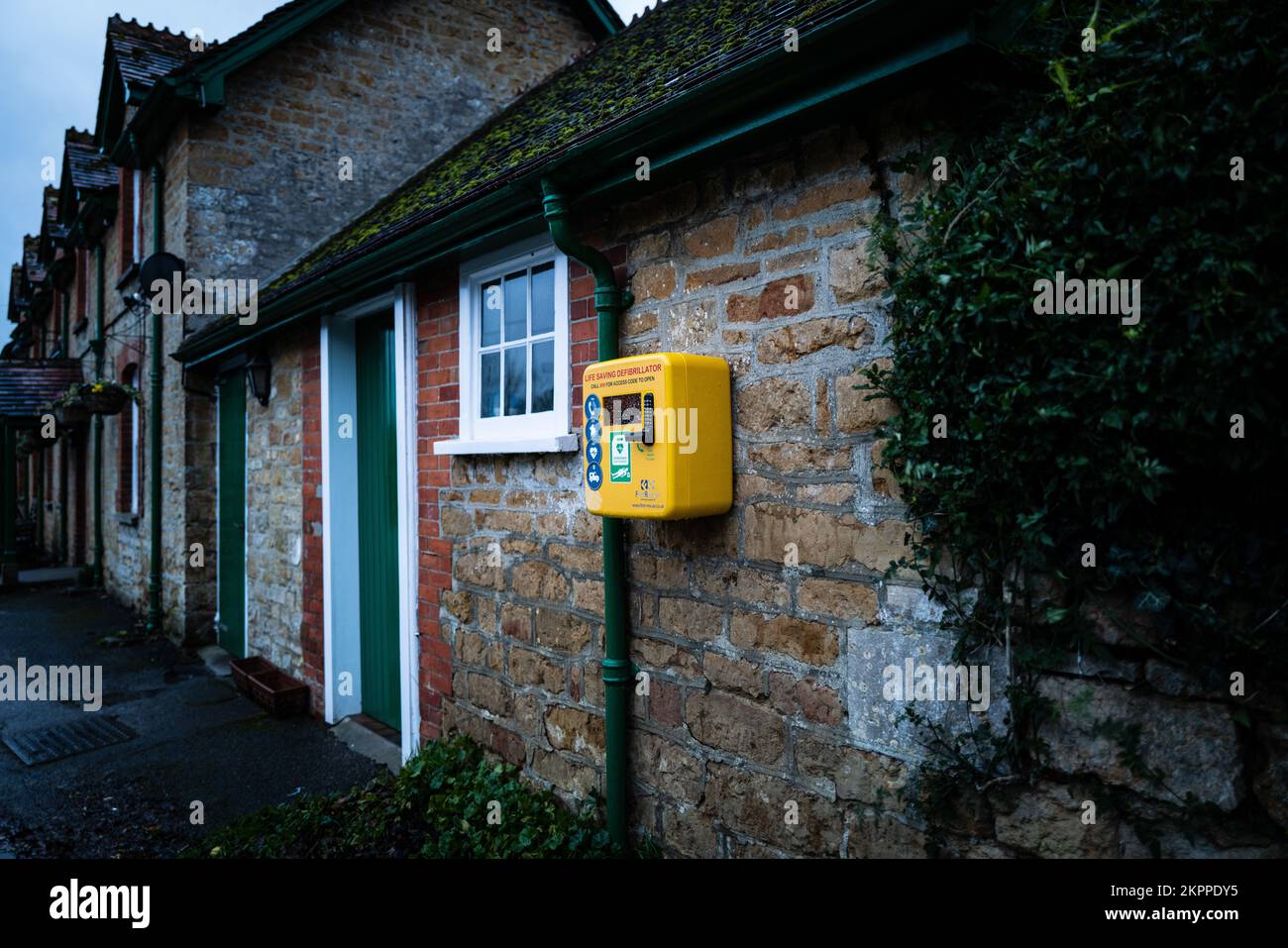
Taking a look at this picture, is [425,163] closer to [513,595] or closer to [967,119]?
[513,595]

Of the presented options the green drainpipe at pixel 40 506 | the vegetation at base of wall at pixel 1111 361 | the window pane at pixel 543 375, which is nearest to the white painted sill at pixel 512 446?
the window pane at pixel 543 375

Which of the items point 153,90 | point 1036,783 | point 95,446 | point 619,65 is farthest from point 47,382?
point 1036,783

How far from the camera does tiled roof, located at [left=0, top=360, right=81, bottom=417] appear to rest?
13367 millimetres

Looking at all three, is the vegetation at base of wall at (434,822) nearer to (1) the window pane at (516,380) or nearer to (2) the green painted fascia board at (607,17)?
(1) the window pane at (516,380)

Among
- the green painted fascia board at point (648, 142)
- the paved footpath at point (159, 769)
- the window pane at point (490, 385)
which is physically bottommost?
the paved footpath at point (159, 769)

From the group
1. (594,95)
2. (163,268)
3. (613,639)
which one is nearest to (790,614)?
(613,639)

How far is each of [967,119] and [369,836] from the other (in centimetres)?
401

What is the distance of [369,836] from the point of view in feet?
13.4

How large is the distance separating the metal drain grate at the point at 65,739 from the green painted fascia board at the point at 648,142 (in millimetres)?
3614

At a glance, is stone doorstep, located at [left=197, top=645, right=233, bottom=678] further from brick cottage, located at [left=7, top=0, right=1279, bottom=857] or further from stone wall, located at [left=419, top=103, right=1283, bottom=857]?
stone wall, located at [left=419, top=103, right=1283, bottom=857]

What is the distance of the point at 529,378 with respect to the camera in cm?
426

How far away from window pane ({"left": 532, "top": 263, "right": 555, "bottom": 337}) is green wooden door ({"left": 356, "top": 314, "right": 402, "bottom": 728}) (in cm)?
191

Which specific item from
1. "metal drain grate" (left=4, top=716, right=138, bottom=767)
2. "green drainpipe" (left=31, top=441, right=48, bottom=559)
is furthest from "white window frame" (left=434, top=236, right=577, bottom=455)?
"green drainpipe" (left=31, top=441, right=48, bottom=559)

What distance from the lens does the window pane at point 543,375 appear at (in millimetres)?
4121
